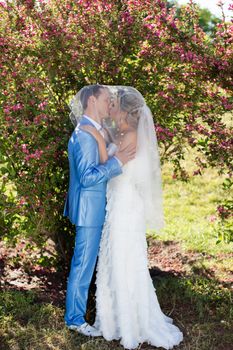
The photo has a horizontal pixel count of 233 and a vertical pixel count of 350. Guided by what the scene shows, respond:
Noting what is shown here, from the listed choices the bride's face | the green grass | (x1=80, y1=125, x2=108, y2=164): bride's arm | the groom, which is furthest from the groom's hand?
the green grass

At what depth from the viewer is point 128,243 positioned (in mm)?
4359

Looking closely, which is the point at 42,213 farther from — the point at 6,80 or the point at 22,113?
the point at 6,80

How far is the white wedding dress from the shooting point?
4.34 metres

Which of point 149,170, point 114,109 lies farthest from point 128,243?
point 114,109

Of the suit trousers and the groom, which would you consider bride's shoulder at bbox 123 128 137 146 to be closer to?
the groom

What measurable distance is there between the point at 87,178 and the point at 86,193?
0.19m

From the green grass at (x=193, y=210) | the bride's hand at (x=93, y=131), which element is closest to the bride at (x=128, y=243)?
the bride's hand at (x=93, y=131)

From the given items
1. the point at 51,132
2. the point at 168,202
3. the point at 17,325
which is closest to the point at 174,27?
the point at 51,132

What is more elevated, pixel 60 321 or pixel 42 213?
pixel 42 213

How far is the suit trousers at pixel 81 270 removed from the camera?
4.36m

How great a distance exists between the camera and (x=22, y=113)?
15.4ft

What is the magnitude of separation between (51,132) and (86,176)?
0.96 metres

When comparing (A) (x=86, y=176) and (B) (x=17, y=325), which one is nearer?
(A) (x=86, y=176)

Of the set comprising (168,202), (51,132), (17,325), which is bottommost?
(17,325)
